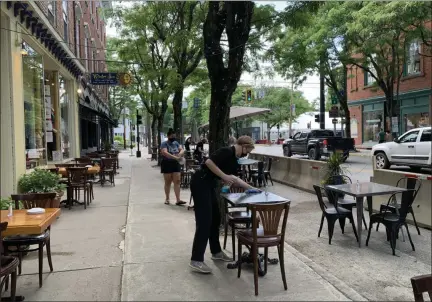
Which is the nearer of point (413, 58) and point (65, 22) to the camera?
point (65, 22)

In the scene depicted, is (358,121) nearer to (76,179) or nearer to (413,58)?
(413,58)

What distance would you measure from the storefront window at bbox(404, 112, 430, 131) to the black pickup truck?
7612 millimetres

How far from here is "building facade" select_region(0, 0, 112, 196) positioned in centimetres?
910

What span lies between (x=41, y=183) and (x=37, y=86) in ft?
16.0

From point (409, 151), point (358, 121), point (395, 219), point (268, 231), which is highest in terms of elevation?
point (358, 121)

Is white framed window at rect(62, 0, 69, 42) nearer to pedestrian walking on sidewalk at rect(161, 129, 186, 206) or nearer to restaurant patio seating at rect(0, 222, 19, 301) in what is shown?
pedestrian walking on sidewalk at rect(161, 129, 186, 206)

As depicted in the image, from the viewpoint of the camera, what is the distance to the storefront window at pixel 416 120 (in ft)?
86.8

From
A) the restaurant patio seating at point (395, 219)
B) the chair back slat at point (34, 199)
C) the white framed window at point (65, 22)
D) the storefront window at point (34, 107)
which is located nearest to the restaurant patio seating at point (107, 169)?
the storefront window at point (34, 107)

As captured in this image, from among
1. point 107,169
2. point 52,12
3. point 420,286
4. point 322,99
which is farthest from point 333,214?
point 322,99

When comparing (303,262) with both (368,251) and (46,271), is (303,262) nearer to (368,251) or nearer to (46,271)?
(368,251)

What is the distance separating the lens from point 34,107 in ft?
39.2

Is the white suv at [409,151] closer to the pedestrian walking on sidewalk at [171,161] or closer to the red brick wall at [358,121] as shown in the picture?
the pedestrian walking on sidewalk at [171,161]

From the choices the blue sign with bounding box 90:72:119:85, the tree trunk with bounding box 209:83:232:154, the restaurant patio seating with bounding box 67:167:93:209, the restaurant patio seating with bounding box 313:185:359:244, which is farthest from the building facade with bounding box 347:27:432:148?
the restaurant patio seating with bounding box 67:167:93:209

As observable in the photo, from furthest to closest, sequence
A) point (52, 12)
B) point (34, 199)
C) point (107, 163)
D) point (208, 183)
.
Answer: point (107, 163) → point (52, 12) → point (34, 199) → point (208, 183)
